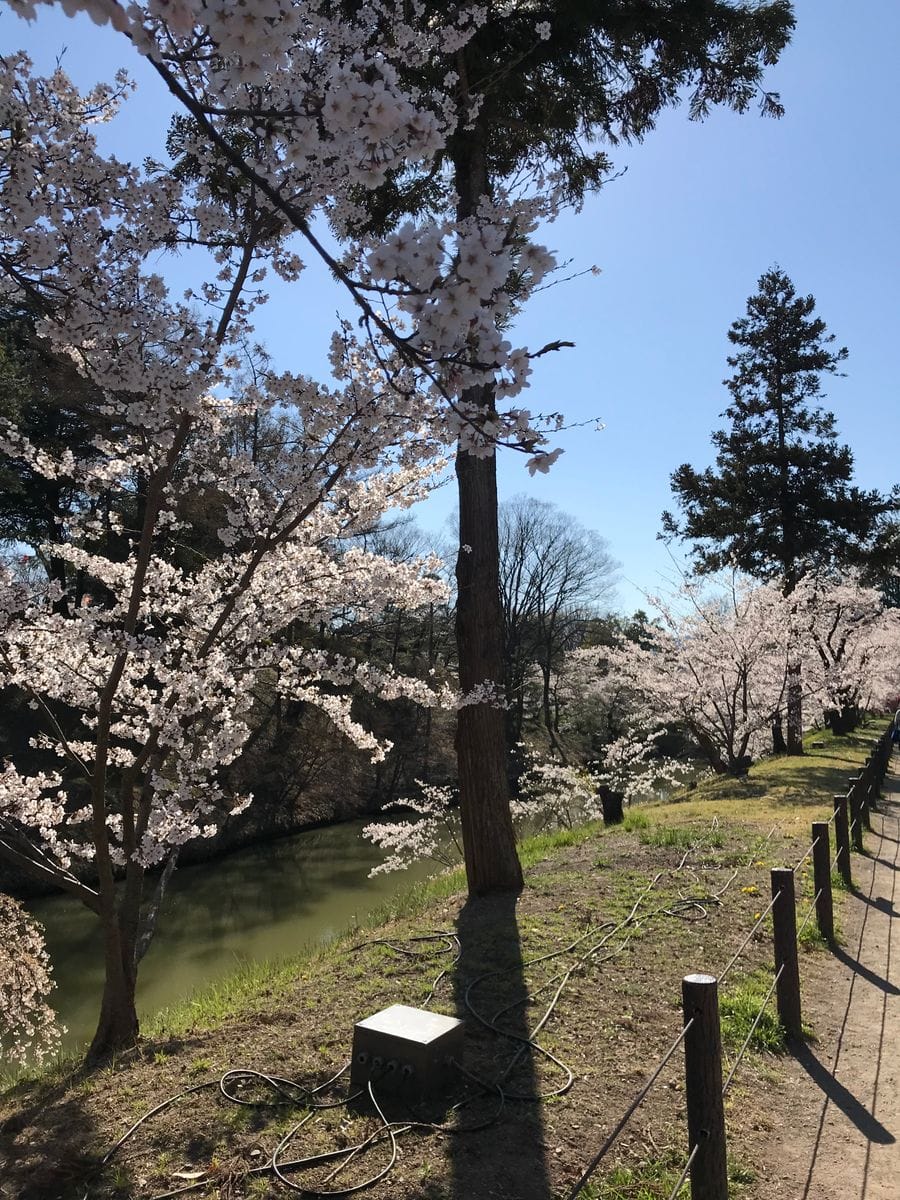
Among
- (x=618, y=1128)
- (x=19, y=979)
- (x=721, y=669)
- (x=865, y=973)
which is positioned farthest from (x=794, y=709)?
(x=618, y=1128)

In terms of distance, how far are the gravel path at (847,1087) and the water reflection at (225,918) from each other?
17.8ft

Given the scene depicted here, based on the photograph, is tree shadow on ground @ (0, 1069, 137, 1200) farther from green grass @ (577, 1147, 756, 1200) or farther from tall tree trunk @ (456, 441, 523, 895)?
tall tree trunk @ (456, 441, 523, 895)

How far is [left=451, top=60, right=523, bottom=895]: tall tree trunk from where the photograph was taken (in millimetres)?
6945

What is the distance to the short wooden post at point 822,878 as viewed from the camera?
212 inches

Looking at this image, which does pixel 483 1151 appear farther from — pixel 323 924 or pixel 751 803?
pixel 751 803

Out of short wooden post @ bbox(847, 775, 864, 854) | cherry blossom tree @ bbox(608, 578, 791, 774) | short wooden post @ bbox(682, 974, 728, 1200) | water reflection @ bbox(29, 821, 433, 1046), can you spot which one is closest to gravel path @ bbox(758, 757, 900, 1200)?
short wooden post @ bbox(682, 974, 728, 1200)

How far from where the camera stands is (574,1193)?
207 cm

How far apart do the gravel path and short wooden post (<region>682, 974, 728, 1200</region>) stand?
0.50m

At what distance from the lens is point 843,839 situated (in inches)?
271

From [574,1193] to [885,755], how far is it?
44.5 ft

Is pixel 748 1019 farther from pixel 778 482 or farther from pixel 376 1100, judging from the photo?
pixel 778 482

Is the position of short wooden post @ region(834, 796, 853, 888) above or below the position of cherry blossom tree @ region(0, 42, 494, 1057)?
below

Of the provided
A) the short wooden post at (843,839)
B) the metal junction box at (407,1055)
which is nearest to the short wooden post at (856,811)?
the short wooden post at (843,839)

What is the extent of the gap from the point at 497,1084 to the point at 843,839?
180 inches
